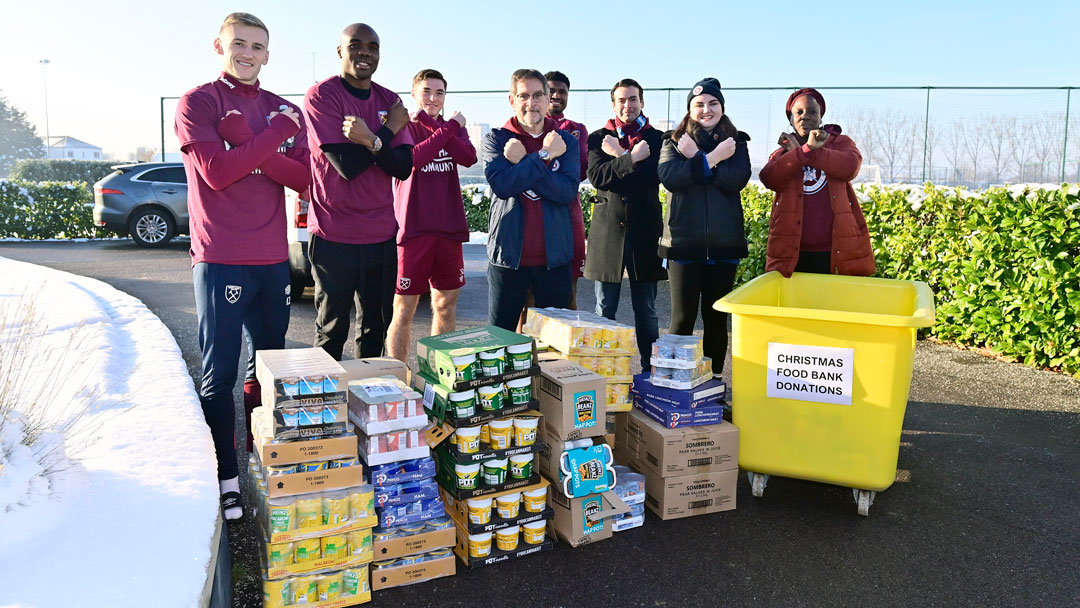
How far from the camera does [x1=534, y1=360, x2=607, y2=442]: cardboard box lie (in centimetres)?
339

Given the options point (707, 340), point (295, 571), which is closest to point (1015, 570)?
point (707, 340)

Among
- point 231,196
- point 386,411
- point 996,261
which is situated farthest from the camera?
point 996,261

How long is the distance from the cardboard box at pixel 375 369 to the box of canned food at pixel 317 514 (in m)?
0.66

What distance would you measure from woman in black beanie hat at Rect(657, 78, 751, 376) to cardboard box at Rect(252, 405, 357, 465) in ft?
A: 8.18

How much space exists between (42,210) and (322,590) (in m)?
18.3

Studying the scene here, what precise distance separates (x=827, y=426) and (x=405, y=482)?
6.33ft

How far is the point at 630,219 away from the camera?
16.8 ft

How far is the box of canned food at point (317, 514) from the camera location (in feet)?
9.47

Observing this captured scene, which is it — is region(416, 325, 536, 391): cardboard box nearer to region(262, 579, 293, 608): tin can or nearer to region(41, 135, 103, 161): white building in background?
region(262, 579, 293, 608): tin can

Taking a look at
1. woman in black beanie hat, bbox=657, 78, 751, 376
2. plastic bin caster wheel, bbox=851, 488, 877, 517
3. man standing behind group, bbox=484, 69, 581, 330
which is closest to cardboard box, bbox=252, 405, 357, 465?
man standing behind group, bbox=484, 69, 581, 330

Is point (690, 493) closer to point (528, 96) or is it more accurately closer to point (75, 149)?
point (528, 96)

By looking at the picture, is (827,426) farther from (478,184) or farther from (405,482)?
(478,184)

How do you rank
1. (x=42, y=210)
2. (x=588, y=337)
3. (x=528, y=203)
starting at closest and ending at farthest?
(x=588, y=337) < (x=528, y=203) < (x=42, y=210)

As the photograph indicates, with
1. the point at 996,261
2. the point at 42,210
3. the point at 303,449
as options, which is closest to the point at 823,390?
the point at 303,449
